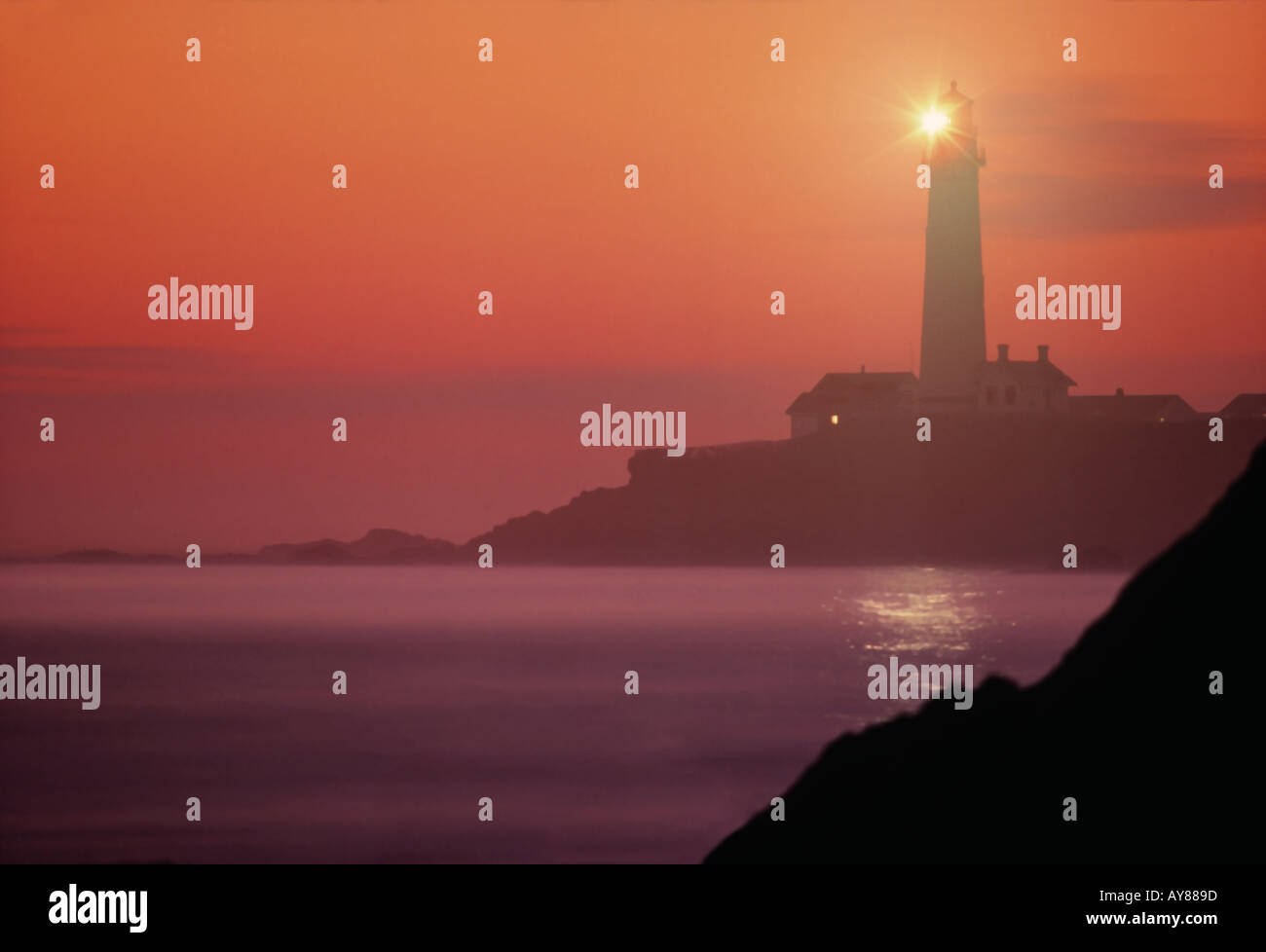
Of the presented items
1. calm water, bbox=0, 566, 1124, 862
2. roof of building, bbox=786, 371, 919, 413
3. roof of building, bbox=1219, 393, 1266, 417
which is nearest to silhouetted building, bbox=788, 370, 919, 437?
roof of building, bbox=786, 371, 919, 413

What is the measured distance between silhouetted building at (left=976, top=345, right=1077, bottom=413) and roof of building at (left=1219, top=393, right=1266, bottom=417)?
1322cm

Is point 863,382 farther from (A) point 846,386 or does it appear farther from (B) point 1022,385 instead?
(B) point 1022,385

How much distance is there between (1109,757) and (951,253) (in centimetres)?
4193

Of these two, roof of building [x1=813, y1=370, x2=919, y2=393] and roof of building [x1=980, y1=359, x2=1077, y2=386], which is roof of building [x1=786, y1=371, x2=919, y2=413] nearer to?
roof of building [x1=813, y1=370, x2=919, y2=393]

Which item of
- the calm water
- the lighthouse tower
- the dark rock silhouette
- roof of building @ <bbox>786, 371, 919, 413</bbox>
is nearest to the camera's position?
the calm water

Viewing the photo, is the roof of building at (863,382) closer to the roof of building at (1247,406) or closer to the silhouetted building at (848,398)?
the silhouetted building at (848,398)

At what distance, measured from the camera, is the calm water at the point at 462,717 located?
97.0 feet

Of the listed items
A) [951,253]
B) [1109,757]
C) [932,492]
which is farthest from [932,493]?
[1109,757]

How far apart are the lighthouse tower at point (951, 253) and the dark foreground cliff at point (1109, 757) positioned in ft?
128

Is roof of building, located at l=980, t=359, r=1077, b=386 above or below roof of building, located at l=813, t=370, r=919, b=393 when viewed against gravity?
below

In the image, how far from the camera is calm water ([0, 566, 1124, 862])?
29.6 metres

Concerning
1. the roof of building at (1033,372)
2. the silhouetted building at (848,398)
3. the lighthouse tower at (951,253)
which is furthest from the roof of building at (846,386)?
the lighthouse tower at (951,253)
